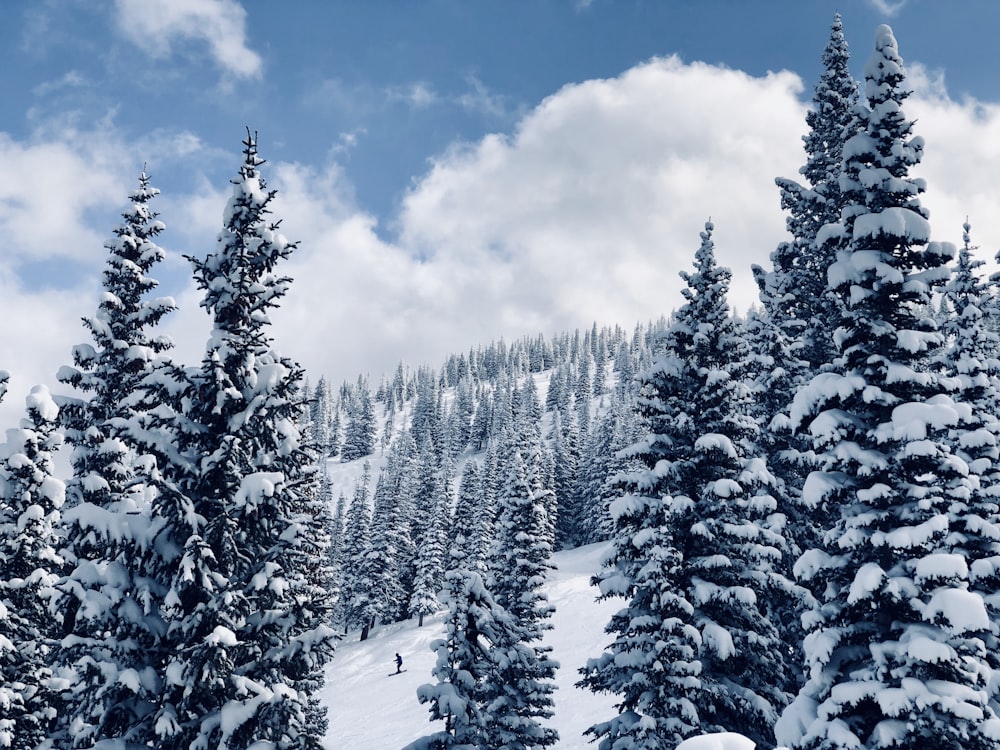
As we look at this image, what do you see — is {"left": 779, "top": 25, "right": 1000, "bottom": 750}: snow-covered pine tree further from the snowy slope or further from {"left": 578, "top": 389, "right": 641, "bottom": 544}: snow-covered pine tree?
{"left": 578, "top": 389, "right": 641, "bottom": 544}: snow-covered pine tree

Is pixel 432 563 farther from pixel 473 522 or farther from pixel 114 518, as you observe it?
pixel 114 518

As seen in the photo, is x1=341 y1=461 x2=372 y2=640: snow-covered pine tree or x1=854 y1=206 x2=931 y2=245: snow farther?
x1=341 y1=461 x2=372 y2=640: snow-covered pine tree

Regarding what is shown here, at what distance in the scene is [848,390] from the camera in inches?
496

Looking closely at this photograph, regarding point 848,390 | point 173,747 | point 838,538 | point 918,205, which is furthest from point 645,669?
point 918,205

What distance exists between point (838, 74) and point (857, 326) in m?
15.5

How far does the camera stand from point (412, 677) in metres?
48.3

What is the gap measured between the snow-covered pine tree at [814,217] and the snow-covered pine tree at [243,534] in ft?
54.4

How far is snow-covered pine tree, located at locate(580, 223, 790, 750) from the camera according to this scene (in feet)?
49.8

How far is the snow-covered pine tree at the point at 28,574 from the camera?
18750 mm

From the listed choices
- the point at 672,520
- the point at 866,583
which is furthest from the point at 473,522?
the point at 866,583

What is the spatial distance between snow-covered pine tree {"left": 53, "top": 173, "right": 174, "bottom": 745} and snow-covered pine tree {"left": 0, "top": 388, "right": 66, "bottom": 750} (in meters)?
1.54

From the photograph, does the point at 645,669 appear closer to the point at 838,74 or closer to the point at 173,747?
the point at 173,747

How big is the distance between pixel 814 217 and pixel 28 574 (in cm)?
2782

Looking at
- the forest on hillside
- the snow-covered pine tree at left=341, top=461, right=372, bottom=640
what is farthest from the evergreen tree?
the forest on hillside
